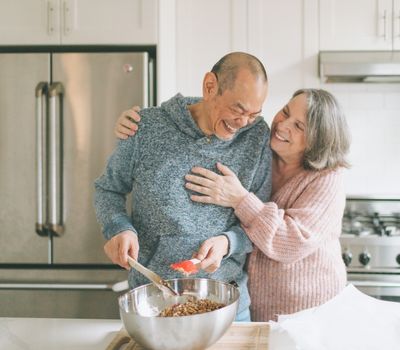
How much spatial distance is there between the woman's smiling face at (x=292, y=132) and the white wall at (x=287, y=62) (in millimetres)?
1233

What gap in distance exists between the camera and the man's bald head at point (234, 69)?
1246 mm

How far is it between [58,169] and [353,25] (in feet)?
5.56

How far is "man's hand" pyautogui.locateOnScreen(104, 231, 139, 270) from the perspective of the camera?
118 centimetres

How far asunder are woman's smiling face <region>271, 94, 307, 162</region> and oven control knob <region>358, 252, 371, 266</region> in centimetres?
99

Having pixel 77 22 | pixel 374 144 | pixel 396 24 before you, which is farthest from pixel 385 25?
pixel 77 22

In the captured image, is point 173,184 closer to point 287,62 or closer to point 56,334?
point 56,334

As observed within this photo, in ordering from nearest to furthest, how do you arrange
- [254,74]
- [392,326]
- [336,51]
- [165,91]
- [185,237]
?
1. [392,326]
2. [254,74]
3. [185,237]
4. [165,91]
5. [336,51]

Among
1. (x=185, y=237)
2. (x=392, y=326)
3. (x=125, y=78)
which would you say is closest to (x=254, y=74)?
(x=185, y=237)

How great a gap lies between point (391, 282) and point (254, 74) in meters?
1.48

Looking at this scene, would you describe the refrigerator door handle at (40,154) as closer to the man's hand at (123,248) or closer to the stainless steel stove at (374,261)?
the man's hand at (123,248)

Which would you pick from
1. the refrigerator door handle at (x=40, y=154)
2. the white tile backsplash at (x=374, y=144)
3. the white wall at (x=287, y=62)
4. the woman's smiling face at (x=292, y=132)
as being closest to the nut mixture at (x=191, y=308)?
the woman's smiling face at (x=292, y=132)

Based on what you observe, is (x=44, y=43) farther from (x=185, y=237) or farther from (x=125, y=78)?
(x=185, y=237)

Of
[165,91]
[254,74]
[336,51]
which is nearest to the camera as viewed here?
[254,74]

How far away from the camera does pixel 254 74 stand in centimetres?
124
